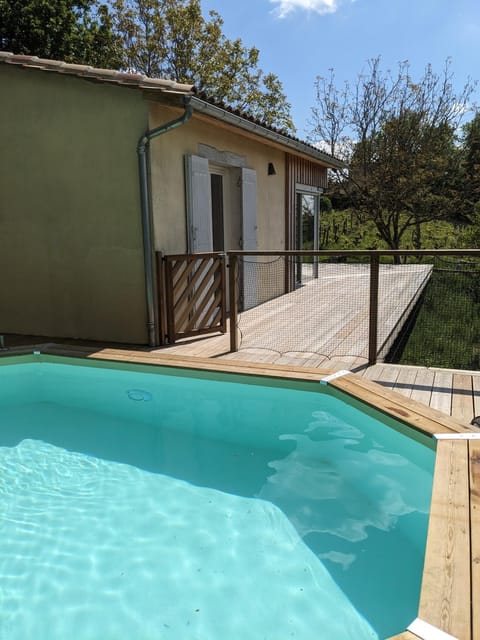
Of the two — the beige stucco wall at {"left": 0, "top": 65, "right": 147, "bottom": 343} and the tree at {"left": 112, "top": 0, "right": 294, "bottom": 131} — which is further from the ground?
the tree at {"left": 112, "top": 0, "right": 294, "bottom": 131}

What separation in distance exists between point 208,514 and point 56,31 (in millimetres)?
15467

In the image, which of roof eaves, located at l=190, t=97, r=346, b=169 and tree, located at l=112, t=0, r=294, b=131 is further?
tree, located at l=112, t=0, r=294, b=131

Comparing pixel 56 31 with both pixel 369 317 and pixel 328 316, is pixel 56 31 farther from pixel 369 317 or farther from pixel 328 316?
pixel 369 317

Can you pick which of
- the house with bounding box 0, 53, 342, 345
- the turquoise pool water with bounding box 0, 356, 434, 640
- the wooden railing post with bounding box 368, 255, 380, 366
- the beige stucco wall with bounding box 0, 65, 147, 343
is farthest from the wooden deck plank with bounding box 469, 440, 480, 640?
the beige stucco wall with bounding box 0, 65, 147, 343

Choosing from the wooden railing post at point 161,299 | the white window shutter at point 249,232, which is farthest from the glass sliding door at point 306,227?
the wooden railing post at point 161,299

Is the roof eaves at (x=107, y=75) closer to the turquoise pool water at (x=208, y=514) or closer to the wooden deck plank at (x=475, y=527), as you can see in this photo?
the turquoise pool water at (x=208, y=514)

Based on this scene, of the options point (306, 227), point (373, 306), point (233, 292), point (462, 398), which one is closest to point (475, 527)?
point (462, 398)

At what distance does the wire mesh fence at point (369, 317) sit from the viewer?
512cm

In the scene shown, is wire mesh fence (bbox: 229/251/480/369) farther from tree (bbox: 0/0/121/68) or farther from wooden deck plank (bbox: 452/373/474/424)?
tree (bbox: 0/0/121/68)

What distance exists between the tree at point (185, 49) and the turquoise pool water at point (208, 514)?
1720 cm

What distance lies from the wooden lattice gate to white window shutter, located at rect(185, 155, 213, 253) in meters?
0.29

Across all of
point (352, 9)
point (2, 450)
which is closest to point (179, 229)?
point (2, 450)

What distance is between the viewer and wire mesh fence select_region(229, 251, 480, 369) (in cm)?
512

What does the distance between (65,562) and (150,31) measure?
2000 cm
